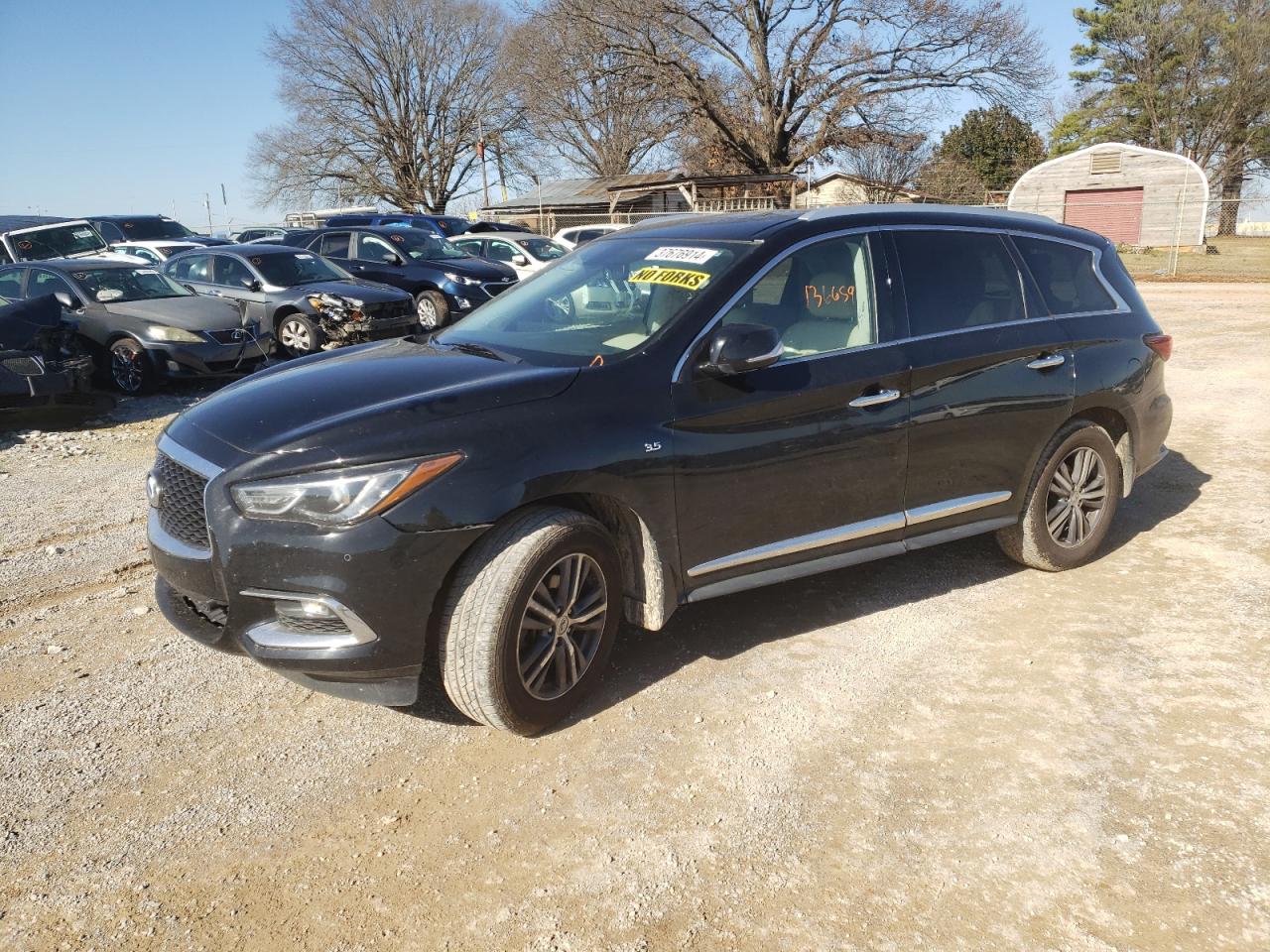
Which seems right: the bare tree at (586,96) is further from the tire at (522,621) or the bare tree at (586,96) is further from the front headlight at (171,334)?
the tire at (522,621)

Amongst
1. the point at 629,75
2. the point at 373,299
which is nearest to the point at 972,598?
the point at 373,299

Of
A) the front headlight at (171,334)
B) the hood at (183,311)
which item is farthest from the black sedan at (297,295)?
the front headlight at (171,334)

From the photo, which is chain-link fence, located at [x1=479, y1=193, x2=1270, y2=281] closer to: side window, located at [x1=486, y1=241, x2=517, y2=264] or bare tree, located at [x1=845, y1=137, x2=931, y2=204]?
bare tree, located at [x1=845, y1=137, x2=931, y2=204]

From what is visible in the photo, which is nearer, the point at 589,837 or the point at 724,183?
the point at 589,837

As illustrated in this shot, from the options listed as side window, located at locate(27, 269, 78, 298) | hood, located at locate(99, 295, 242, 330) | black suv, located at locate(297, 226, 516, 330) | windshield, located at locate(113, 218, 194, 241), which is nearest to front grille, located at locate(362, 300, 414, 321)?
hood, located at locate(99, 295, 242, 330)

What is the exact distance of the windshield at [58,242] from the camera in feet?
56.0

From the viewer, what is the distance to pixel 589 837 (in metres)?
2.81

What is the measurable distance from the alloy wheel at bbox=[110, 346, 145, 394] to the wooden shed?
109ft

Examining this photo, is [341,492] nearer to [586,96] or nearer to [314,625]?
[314,625]

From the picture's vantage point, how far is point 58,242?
18.0 metres

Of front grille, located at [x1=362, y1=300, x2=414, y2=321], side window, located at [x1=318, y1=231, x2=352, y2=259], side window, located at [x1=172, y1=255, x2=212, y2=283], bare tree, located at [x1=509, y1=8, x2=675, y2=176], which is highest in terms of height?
bare tree, located at [x1=509, y1=8, x2=675, y2=176]

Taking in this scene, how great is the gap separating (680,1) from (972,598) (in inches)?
1426

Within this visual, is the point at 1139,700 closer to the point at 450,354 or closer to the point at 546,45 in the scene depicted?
→ the point at 450,354

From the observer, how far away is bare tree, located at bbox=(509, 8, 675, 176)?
36906 mm
